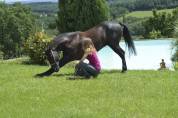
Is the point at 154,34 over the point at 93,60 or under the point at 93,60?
under

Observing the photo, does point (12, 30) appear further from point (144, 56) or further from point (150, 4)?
point (144, 56)

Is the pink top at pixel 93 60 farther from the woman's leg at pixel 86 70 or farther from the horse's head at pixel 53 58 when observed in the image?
the horse's head at pixel 53 58

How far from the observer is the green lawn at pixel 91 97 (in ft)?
31.5

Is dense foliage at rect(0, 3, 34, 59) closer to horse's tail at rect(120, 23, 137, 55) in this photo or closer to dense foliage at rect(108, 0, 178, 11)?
dense foliage at rect(108, 0, 178, 11)

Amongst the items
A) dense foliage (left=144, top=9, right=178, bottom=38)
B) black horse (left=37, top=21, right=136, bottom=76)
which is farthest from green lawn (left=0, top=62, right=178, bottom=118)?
dense foliage (left=144, top=9, right=178, bottom=38)

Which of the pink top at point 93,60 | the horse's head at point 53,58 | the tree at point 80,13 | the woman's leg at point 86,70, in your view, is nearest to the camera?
the woman's leg at point 86,70

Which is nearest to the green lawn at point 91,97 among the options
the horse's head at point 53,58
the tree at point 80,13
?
the horse's head at point 53,58

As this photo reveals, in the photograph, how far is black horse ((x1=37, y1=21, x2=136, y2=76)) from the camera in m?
15.2

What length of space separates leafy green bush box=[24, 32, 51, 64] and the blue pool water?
4087mm

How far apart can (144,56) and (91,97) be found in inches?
838

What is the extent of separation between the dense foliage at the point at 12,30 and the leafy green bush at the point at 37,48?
44847 mm

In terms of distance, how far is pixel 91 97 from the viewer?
Answer: 11109 millimetres

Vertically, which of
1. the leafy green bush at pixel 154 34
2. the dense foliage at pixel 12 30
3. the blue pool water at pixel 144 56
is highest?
the blue pool water at pixel 144 56

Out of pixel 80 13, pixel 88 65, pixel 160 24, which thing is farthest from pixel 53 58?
pixel 160 24
